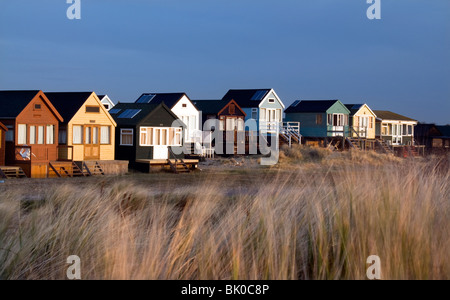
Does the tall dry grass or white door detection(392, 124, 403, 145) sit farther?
white door detection(392, 124, 403, 145)

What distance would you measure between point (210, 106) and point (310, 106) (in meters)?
14.4

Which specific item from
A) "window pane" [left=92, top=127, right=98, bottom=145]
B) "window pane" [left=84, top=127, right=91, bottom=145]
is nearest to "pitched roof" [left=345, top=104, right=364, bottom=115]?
"window pane" [left=92, top=127, right=98, bottom=145]

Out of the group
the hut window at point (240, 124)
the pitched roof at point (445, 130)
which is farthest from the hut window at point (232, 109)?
the pitched roof at point (445, 130)

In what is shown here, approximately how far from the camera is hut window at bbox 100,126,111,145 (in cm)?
3738

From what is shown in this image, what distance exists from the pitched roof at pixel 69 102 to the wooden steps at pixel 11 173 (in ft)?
17.1

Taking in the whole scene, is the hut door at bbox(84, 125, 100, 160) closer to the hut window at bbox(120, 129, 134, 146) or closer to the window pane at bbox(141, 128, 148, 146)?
the hut window at bbox(120, 129, 134, 146)

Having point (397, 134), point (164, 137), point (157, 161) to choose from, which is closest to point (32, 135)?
point (157, 161)

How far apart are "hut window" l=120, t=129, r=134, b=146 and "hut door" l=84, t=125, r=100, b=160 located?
8.94ft

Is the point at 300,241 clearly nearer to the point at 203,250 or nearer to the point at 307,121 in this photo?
the point at 203,250

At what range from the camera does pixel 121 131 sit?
131ft

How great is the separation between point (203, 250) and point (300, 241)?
1.23m

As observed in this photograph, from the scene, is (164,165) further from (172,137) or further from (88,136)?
(88,136)
